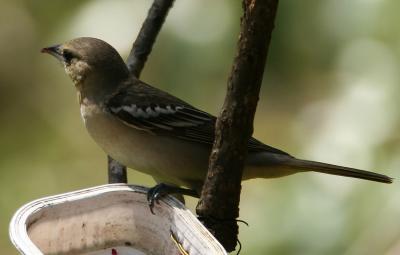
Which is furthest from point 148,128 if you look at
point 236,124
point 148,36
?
point 236,124

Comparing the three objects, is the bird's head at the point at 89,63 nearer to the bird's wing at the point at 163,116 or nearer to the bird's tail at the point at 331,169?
the bird's wing at the point at 163,116

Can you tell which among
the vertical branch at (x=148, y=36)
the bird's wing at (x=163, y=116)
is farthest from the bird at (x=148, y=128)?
the vertical branch at (x=148, y=36)

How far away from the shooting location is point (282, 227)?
287 centimetres

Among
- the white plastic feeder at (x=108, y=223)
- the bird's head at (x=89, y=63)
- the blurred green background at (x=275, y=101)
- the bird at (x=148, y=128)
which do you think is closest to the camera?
the white plastic feeder at (x=108, y=223)

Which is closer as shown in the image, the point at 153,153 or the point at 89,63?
the point at 153,153

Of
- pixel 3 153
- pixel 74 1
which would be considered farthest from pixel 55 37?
pixel 3 153

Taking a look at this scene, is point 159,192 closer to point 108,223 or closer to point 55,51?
point 108,223

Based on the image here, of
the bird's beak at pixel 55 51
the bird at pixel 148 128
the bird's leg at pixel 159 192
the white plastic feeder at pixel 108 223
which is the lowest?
the white plastic feeder at pixel 108 223

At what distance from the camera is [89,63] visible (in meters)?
3.53

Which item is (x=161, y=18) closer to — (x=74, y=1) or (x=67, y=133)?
(x=74, y=1)

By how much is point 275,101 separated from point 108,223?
4.56 feet

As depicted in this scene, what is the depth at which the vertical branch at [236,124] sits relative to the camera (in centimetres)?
219

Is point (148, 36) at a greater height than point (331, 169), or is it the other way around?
point (148, 36)

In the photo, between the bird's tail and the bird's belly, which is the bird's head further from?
the bird's tail
